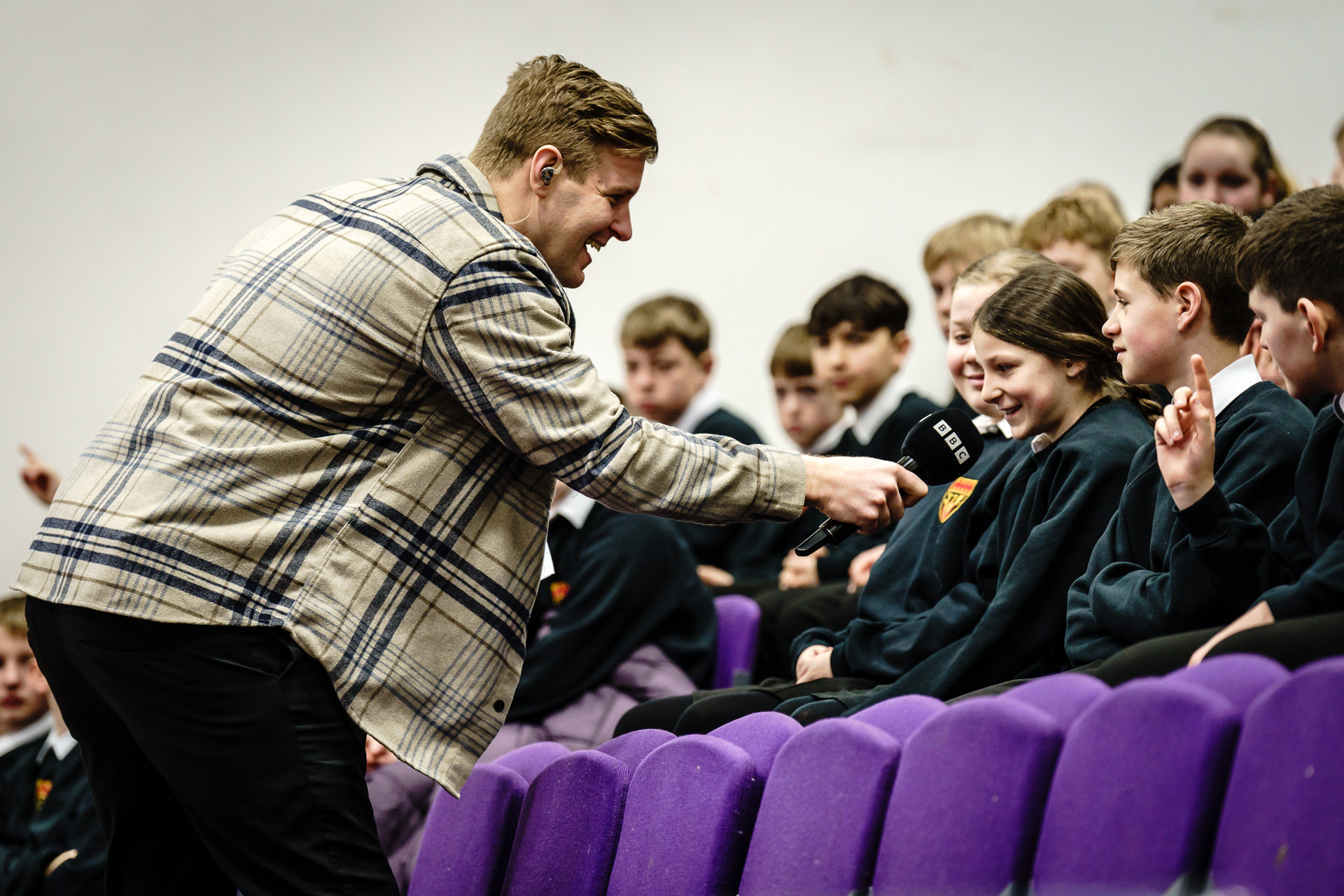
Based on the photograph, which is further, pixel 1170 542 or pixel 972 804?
pixel 1170 542

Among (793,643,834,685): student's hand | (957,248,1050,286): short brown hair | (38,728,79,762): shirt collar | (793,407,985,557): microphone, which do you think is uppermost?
(957,248,1050,286): short brown hair

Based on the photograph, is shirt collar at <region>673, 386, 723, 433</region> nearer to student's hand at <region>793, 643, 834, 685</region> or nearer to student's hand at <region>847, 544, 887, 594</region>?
student's hand at <region>847, 544, 887, 594</region>

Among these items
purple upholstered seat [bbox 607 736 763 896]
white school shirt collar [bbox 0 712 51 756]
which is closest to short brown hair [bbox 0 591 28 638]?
white school shirt collar [bbox 0 712 51 756]

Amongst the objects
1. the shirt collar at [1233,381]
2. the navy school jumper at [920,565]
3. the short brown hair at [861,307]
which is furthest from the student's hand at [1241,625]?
the short brown hair at [861,307]

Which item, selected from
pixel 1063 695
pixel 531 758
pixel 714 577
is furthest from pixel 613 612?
pixel 1063 695

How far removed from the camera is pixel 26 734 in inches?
133

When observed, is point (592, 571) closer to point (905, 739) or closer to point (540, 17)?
point (905, 739)

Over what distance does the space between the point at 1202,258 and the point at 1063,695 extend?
808 mm

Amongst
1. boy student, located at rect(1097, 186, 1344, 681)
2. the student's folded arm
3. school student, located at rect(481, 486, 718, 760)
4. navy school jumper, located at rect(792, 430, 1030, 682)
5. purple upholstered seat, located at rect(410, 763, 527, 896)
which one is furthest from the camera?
school student, located at rect(481, 486, 718, 760)

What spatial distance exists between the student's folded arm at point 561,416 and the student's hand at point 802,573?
62.3 inches

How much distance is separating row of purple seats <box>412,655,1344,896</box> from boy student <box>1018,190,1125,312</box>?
59.1 inches

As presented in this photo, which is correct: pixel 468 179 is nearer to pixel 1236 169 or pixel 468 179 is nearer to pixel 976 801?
pixel 976 801

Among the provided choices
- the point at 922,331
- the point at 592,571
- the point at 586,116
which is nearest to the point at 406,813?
the point at 592,571

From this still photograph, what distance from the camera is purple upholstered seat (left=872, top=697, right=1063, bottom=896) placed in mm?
1309
